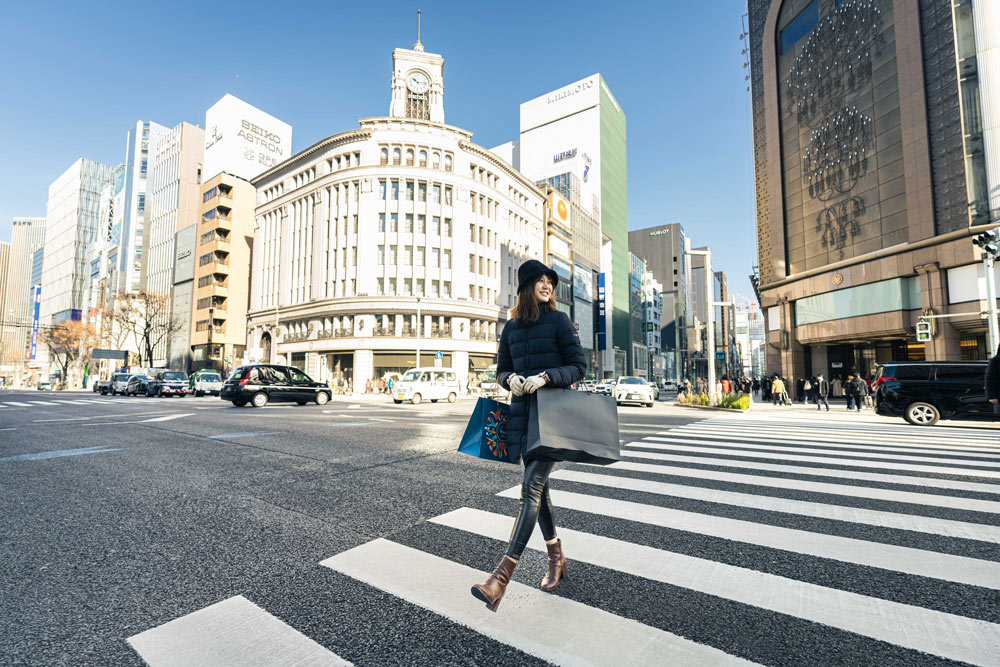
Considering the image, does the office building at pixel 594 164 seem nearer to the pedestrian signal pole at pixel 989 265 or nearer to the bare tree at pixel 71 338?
the pedestrian signal pole at pixel 989 265

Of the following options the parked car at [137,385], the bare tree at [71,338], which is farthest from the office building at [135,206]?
the parked car at [137,385]

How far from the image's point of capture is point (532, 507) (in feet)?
8.93

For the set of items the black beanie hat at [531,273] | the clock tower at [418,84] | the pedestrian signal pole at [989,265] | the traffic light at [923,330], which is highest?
the clock tower at [418,84]

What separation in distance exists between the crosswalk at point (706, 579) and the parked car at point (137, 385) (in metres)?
35.2

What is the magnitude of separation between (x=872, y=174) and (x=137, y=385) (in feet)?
157

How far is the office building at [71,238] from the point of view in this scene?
110 metres

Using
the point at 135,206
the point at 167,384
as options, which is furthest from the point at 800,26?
the point at 135,206

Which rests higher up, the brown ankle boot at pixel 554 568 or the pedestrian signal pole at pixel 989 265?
the pedestrian signal pole at pixel 989 265

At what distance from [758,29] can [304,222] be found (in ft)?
149

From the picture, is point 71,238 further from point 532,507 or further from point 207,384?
point 532,507

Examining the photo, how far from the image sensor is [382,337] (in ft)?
147

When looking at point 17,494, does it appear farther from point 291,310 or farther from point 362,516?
point 291,310

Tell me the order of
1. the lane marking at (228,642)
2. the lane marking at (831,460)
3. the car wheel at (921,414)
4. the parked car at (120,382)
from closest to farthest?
Result: the lane marking at (228,642) → the lane marking at (831,460) → the car wheel at (921,414) → the parked car at (120,382)

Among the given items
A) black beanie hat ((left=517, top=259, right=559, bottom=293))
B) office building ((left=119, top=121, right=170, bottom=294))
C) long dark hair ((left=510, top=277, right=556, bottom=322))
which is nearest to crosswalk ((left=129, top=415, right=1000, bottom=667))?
long dark hair ((left=510, top=277, right=556, bottom=322))
